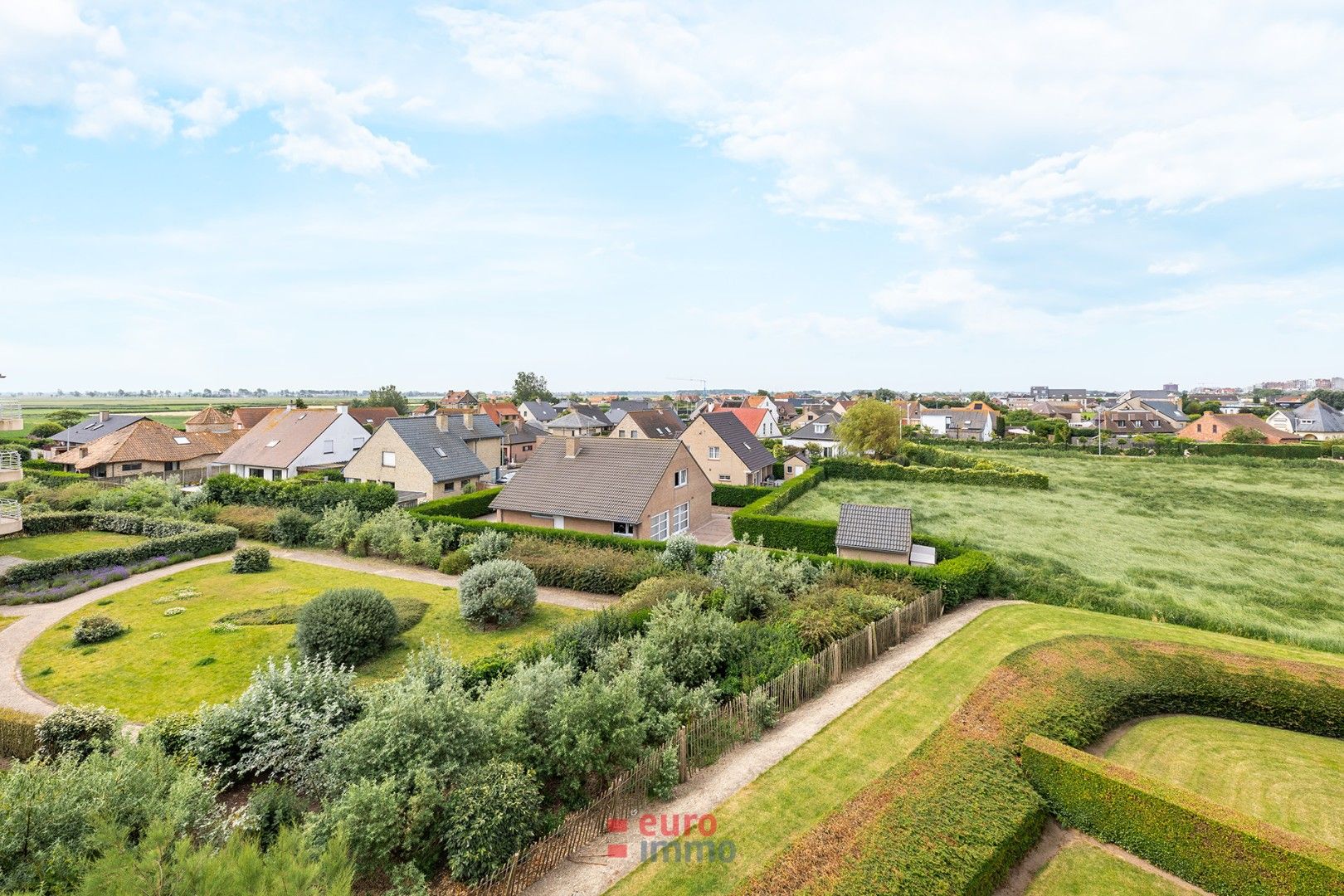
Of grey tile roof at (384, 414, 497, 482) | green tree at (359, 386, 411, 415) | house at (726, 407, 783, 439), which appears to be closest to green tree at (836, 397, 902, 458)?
house at (726, 407, 783, 439)

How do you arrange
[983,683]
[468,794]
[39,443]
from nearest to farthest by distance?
[468,794], [983,683], [39,443]

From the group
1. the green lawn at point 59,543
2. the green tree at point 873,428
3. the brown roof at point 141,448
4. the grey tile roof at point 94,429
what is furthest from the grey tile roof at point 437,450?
the green tree at point 873,428

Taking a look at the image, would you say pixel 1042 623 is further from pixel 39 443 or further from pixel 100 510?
pixel 39 443

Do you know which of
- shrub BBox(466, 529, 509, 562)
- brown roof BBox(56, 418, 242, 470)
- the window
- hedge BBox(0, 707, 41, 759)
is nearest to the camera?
hedge BBox(0, 707, 41, 759)

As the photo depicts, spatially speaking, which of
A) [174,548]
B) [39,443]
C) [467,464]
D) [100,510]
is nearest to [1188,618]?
[467,464]

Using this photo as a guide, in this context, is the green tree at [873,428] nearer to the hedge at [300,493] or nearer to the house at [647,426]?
the house at [647,426]

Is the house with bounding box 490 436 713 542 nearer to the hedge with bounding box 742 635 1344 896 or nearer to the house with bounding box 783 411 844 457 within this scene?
the hedge with bounding box 742 635 1344 896

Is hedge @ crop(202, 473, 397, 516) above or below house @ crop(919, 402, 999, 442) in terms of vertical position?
below
